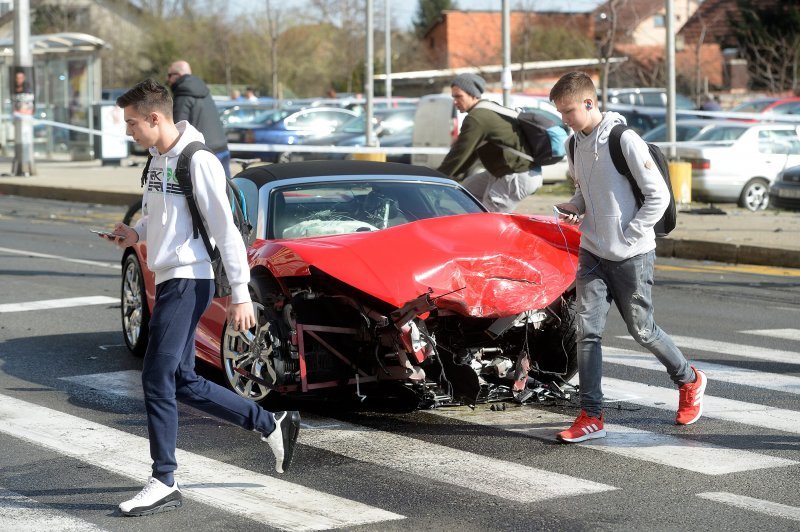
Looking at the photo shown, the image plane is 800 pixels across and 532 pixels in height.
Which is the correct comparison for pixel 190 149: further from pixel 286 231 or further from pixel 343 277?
pixel 286 231

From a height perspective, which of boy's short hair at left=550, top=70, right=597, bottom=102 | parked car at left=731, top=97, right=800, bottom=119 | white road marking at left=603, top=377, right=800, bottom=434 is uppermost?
parked car at left=731, top=97, right=800, bottom=119

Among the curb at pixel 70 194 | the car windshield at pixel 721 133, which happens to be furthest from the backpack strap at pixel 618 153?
the curb at pixel 70 194

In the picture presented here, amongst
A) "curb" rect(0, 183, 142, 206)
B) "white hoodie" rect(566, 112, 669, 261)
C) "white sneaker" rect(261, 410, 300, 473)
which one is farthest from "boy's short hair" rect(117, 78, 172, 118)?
"curb" rect(0, 183, 142, 206)

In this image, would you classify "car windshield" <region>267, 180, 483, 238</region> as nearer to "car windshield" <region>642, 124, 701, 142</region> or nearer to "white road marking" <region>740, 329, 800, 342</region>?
"white road marking" <region>740, 329, 800, 342</region>

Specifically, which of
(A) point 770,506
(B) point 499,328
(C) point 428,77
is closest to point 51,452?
(B) point 499,328

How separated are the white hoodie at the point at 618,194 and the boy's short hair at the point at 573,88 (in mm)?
173

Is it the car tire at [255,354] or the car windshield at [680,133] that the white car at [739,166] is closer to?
the car windshield at [680,133]

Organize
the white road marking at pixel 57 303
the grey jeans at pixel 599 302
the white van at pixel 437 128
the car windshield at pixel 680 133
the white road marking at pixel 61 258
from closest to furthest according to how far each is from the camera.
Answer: the grey jeans at pixel 599 302
the white road marking at pixel 57 303
the white road marking at pixel 61 258
the car windshield at pixel 680 133
the white van at pixel 437 128

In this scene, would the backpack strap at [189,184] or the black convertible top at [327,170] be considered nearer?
the backpack strap at [189,184]

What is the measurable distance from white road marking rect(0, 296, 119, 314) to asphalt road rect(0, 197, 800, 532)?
143cm

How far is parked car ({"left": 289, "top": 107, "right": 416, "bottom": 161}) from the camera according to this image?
28.5 meters

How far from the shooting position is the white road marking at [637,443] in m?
6.18

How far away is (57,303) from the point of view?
11.4m

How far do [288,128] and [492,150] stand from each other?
Result: 22.0 m
